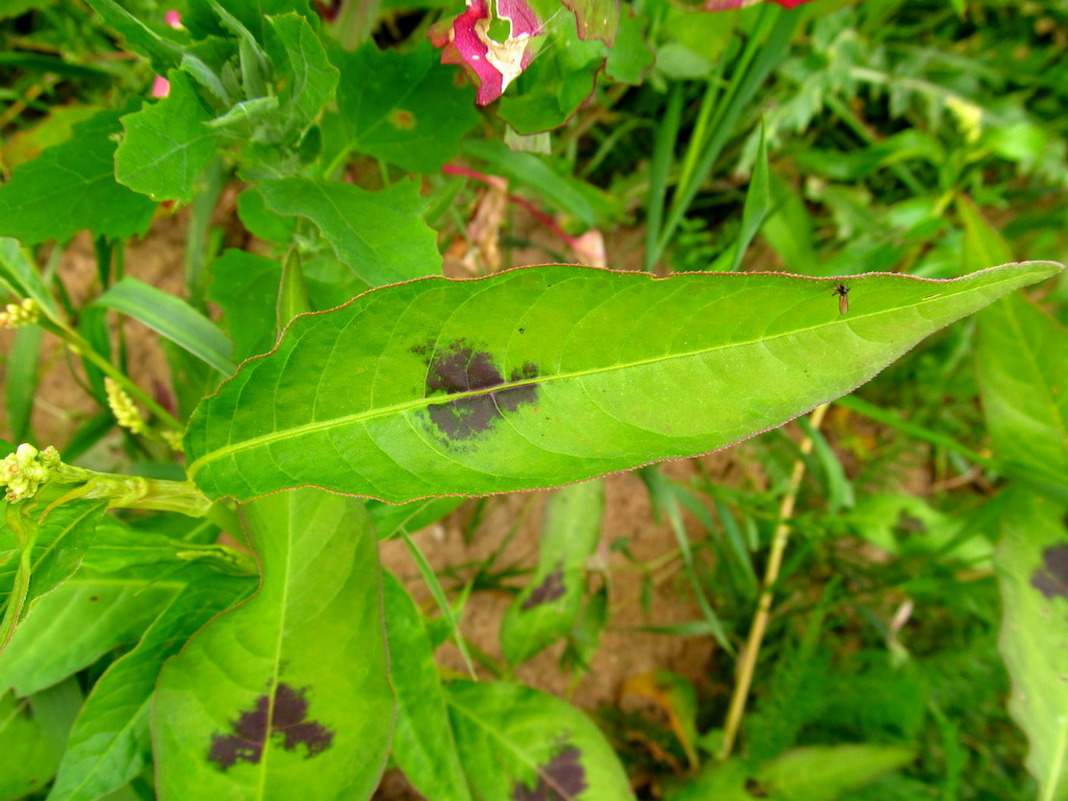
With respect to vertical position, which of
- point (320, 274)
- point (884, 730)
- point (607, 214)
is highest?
point (320, 274)

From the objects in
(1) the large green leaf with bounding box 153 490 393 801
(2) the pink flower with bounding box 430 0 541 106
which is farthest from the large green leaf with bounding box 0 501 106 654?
(2) the pink flower with bounding box 430 0 541 106

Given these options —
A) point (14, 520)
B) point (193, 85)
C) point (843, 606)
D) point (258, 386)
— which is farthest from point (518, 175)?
point (843, 606)

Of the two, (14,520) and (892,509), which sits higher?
(14,520)

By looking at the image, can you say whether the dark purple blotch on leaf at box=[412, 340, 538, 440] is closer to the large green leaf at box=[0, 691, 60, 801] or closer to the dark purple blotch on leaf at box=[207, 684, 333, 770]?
the dark purple blotch on leaf at box=[207, 684, 333, 770]

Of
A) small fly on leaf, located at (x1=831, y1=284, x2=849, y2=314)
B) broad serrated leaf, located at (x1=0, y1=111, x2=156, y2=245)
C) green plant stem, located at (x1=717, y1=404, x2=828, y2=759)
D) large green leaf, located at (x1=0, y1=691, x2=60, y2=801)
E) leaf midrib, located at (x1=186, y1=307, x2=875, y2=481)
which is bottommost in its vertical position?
green plant stem, located at (x1=717, y1=404, x2=828, y2=759)

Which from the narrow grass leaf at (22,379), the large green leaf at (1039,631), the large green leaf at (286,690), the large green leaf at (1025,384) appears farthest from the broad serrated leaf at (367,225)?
the large green leaf at (1039,631)

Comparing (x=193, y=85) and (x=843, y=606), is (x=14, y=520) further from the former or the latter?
(x=843, y=606)

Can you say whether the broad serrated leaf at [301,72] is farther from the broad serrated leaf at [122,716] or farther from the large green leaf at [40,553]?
the broad serrated leaf at [122,716]
